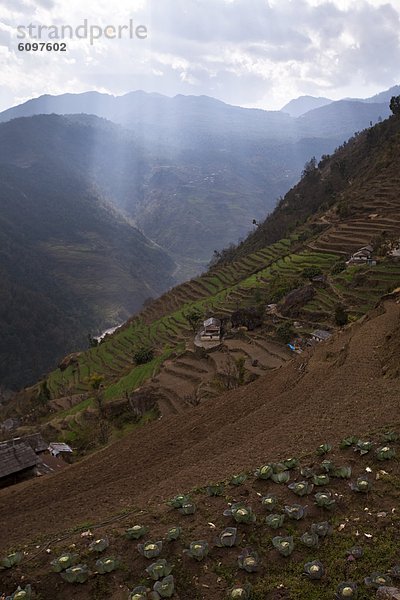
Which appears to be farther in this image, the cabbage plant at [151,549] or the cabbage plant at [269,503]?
the cabbage plant at [269,503]

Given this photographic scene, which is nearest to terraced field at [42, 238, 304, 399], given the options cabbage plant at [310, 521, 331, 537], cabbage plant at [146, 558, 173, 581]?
cabbage plant at [310, 521, 331, 537]

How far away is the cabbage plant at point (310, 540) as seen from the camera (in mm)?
5844

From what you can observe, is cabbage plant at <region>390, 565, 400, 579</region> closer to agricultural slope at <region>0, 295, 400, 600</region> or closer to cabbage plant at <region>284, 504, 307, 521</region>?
agricultural slope at <region>0, 295, 400, 600</region>

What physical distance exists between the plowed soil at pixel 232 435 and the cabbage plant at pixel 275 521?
235 centimetres

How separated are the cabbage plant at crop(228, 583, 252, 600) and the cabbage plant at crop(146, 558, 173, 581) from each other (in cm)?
84

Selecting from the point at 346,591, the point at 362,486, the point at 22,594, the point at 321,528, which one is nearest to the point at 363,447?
the point at 362,486

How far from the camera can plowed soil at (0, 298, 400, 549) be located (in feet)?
30.5

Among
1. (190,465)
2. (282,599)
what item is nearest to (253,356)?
(190,465)

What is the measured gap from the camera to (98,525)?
7.40m

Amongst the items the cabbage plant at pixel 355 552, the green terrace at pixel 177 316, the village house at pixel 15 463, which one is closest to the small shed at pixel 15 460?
the village house at pixel 15 463

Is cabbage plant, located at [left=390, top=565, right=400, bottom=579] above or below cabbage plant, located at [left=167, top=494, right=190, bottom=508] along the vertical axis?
below

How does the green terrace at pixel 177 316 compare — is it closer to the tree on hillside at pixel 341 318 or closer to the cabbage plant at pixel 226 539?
the tree on hillside at pixel 341 318

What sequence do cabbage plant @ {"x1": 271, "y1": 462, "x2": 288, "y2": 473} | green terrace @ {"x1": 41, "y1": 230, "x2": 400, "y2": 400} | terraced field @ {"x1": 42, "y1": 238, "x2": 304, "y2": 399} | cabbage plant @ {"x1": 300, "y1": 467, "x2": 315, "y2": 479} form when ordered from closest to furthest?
cabbage plant @ {"x1": 300, "y1": 467, "x2": 315, "y2": 479} → cabbage plant @ {"x1": 271, "y1": 462, "x2": 288, "y2": 473} → green terrace @ {"x1": 41, "y1": 230, "x2": 400, "y2": 400} → terraced field @ {"x1": 42, "y1": 238, "x2": 304, "y2": 399}

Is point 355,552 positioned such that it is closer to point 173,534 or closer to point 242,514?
point 242,514
